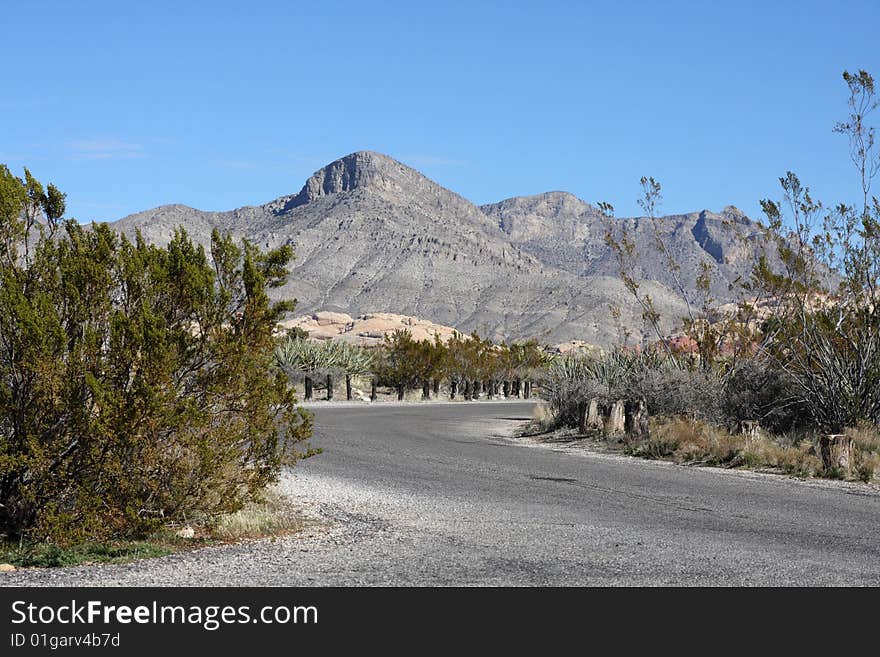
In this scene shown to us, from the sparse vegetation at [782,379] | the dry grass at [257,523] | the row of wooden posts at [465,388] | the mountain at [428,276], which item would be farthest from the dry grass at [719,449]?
the mountain at [428,276]

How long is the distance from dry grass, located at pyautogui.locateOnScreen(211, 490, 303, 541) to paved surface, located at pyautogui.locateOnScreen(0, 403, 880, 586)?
37cm

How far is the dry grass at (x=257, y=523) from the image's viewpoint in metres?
9.91

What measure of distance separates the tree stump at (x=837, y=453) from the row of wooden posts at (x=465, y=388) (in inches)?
1443

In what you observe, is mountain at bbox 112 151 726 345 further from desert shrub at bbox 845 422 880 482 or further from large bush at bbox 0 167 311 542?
large bush at bbox 0 167 311 542

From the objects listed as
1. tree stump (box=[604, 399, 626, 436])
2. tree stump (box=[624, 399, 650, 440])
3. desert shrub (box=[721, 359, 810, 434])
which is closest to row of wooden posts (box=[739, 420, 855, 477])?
desert shrub (box=[721, 359, 810, 434])

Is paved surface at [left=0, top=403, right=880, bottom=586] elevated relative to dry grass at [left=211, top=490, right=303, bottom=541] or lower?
lower

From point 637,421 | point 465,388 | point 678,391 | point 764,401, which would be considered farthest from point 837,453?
point 465,388

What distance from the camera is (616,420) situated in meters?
24.8

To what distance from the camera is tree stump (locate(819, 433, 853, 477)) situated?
16.8m

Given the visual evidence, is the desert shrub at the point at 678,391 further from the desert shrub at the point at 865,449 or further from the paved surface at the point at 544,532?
the paved surface at the point at 544,532

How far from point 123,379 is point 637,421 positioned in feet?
53.3

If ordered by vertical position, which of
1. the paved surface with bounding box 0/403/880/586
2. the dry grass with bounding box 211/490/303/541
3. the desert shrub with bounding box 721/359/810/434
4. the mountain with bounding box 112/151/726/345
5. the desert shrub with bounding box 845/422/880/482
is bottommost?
the paved surface with bounding box 0/403/880/586

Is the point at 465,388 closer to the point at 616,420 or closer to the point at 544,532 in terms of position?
the point at 616,420

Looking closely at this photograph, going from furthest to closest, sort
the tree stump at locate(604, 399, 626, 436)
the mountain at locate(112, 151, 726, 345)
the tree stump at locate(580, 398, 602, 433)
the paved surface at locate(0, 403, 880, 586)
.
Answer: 1. the mountain at locate(112, 151, 726, 345)
2. the tree stump at locate(580, 398, 602, 433)
3. the tree stump at locate(604, 399, 626, 436)
4. the paved surface at locate(0, 403, 880, 586)
